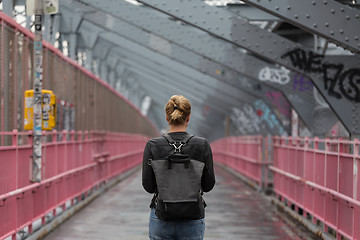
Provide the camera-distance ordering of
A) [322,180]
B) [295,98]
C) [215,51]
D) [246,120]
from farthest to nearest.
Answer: [246,120]
[215,51]
[295,98]
[322,180]

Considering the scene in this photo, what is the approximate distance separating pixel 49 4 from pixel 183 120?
6.40 meters

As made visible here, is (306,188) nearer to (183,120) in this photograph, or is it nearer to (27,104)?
(27,104)

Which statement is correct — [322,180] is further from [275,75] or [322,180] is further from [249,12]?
[275,75]

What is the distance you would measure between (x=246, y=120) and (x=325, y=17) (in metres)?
23.8

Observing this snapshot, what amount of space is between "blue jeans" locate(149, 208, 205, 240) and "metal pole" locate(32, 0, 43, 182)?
5612mm

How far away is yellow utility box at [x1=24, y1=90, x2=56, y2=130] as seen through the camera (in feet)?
36.7

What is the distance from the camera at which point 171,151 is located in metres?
5.25

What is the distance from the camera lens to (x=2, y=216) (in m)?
8.66

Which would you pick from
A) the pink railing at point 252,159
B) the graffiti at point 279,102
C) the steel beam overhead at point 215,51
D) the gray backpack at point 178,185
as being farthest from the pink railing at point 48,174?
the graffiti at point 279,102

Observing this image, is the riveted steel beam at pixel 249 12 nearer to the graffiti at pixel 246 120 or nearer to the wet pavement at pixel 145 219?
the wet pavement at pixel 145 219

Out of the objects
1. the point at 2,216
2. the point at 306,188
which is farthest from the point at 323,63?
the point at 2,216

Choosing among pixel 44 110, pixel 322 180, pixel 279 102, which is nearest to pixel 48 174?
pixel 44 110

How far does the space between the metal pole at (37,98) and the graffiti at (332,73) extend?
16.8 ft

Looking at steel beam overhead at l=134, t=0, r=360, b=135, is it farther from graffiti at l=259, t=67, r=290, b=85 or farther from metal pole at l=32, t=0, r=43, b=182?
graffiti at l=259, t=67, r=290, b=85
